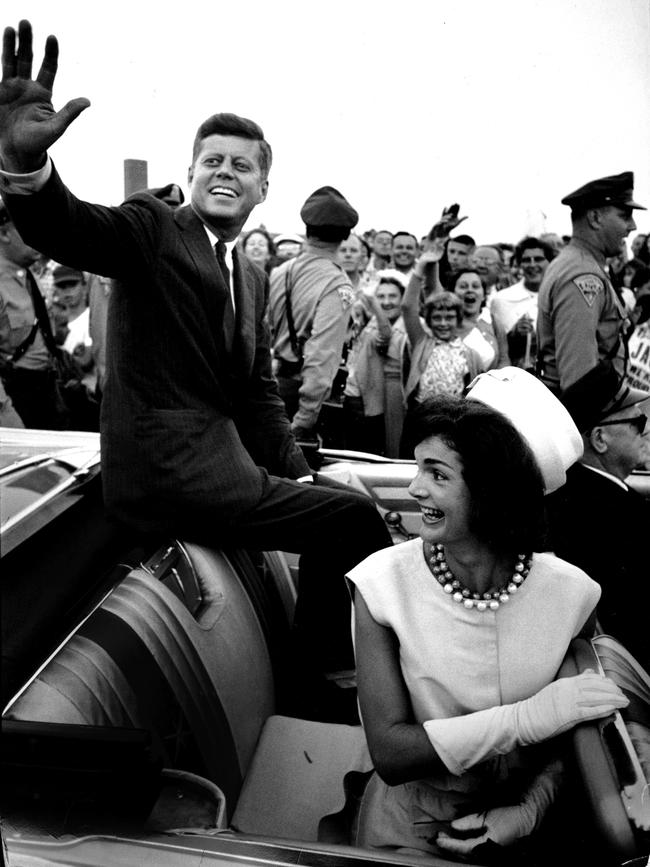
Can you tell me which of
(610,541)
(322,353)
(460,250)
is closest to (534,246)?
(460,250)

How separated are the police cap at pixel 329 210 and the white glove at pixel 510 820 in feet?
10.6

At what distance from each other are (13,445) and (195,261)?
572 millimetres

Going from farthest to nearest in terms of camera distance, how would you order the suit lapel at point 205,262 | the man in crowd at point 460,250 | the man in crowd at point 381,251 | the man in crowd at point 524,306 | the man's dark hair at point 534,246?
the man in crowd at point 381,251, the man in crowd at point 460,250, the man's dark hair at point 534,246, the man in crowd at point 524,306, the suit lapel at point 205,262

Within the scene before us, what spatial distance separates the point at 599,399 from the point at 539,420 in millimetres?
1104

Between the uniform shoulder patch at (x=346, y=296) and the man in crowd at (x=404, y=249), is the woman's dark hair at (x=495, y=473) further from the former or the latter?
the man in crowd at (x=404, y=249)

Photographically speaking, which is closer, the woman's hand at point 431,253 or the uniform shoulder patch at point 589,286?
the uniform shoulder patch at point 589,286

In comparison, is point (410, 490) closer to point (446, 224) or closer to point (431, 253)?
point (446, 224)

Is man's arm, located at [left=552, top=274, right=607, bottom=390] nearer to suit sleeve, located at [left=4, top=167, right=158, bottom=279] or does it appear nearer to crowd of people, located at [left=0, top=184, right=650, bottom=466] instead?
crowd of people, located at [left=0, top=184, right=650, bottom=466]

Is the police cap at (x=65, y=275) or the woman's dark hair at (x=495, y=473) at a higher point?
the woman's dark hair at (x=495, y=473)

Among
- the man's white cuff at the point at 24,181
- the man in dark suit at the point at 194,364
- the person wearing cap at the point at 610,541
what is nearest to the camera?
the man's white cuff at the point at 24,181

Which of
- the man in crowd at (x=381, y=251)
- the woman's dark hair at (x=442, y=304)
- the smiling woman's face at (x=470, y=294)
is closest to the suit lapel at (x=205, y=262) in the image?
the woman's dark hair at (x=442, y=304)

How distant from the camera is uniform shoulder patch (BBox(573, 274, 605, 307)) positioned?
361 centimetres

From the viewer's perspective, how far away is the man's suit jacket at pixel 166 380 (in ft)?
6.61

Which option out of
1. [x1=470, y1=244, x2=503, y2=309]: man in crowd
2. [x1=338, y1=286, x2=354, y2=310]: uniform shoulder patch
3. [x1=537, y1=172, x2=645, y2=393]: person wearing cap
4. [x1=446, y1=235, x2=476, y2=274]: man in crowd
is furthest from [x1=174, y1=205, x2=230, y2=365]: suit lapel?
[x1=470, y1=244, x2=503, y2=309]: man in crowd
